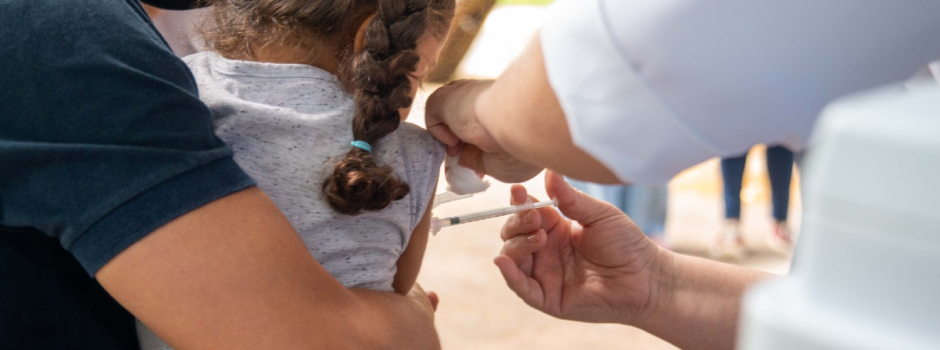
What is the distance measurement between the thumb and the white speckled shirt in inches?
9.5

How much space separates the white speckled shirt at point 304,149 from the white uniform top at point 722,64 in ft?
1.31

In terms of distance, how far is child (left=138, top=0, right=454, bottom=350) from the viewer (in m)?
0.79

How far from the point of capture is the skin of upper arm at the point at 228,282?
0.60 metres

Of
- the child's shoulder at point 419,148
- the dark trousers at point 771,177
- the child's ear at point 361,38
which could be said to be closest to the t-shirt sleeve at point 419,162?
the child's shoulder at point 419,148

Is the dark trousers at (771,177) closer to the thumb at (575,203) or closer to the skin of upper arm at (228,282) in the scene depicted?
the thumb at (575,203)

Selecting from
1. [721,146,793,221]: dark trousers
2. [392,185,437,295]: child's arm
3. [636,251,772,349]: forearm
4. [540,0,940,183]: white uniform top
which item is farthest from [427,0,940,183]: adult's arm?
[721,146,793,221]: dark trousers

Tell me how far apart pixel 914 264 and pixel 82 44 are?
603 mm

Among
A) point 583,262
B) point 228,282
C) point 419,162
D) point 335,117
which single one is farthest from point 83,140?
point 583,262

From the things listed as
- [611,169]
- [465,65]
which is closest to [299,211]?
[611,169]

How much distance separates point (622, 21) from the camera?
0.45 meters

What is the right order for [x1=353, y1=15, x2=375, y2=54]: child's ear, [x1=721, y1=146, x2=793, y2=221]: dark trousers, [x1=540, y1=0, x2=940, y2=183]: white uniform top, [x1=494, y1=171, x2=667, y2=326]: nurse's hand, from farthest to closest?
[x1=721, y1=146, x2=793, y2=221]: dark trousers
[x1=494, y1=171, x2=667, y2=326]: nurse's hand
[x1=353, y1=15, x2=375, y2=54]: child's ear
[x1=540, y1=0, x2=940, y2=183]: white uniform top

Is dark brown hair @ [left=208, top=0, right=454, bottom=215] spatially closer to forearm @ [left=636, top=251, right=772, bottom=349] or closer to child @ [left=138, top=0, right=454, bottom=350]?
child @ [left=138, top=0, right=454, bottom=350]

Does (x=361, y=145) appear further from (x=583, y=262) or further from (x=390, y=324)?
(x=583, y=262)

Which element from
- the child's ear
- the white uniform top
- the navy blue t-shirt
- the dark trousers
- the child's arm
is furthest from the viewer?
the dark trousers
